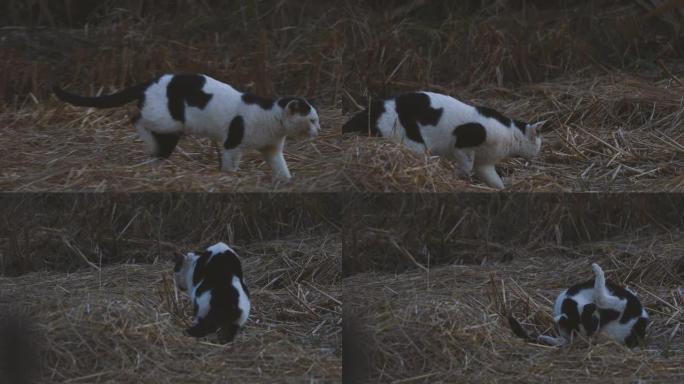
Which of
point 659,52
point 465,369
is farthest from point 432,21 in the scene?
point 465,369

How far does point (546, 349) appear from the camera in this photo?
6.31 metres

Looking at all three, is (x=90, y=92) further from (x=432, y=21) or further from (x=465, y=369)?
(x=465, y=369)

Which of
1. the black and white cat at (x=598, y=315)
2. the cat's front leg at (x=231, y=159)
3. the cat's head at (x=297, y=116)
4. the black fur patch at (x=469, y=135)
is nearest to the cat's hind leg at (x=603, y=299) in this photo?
the black and white cat at (x=598, y=315)

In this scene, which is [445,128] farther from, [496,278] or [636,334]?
[636,334]

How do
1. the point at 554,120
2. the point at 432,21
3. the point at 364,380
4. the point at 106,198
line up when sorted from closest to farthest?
the point at 364,380, the point at 106,198, the point at 554,120, the point at 432,21

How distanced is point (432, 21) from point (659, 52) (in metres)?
1.50

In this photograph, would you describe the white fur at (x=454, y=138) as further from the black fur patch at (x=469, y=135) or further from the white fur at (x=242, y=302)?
the white fur at (x=242, y=302)

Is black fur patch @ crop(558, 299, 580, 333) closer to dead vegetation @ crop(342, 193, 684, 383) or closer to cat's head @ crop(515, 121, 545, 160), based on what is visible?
dead vegetation @ crop(342, 193, 684, 383)

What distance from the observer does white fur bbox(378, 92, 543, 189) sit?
6.74 meters

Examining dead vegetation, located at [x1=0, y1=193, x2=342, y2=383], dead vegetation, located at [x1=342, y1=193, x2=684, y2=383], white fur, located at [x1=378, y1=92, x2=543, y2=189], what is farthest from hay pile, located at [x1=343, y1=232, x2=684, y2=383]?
white fur, located at [x1=378, y1=92, x2=543, y2=189]

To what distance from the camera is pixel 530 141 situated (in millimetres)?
7125

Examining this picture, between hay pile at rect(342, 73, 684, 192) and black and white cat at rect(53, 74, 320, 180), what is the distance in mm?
359

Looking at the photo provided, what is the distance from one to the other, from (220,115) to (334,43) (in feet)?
8.48

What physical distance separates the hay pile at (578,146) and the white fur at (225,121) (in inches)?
A: 13.2
